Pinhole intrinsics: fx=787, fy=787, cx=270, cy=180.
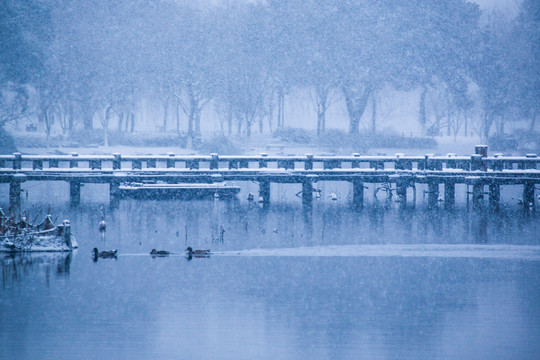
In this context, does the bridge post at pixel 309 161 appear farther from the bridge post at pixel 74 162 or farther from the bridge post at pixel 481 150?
the bridge post at pixel 74 162

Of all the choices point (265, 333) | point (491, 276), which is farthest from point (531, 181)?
point (265, 333)

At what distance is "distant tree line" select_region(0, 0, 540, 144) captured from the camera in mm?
61406

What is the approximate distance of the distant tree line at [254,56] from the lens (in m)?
61.4

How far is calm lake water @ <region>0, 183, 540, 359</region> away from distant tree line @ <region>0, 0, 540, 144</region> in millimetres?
35644

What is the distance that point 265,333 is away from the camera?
→ 13.7 m

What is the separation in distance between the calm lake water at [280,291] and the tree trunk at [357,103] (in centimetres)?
3525

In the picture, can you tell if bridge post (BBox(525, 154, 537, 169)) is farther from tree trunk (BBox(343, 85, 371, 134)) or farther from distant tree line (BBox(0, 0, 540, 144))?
distant tree line (BBox(0, 0, 540, 144))

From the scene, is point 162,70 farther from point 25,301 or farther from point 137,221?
point 25,301

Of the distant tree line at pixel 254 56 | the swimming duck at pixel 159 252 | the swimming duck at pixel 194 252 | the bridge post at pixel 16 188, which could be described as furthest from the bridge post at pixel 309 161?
the distant tree line at pixel 254 56

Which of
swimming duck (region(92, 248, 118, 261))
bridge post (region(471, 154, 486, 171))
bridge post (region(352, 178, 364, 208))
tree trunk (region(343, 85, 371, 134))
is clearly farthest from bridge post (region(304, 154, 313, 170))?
tree trunk (region(343, 85, 371, 134))

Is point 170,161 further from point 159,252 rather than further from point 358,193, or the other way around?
point 159,252

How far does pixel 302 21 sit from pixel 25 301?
52814mm

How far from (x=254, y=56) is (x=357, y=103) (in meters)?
9.43

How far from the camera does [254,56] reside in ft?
215
